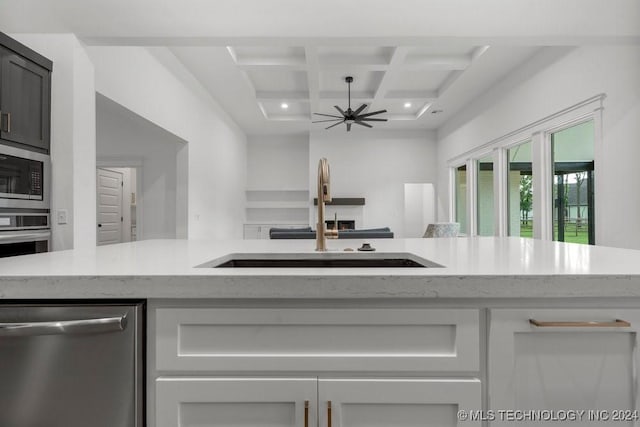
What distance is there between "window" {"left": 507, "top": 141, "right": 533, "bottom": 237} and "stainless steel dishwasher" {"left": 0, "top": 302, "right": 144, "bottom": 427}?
16.6 ft

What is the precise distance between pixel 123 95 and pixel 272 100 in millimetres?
3057

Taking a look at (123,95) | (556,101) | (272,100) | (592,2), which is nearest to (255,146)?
(272,100)

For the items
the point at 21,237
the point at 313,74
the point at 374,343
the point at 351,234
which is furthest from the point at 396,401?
the point at 313,74

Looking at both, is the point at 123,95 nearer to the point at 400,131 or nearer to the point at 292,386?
the point at 292,386

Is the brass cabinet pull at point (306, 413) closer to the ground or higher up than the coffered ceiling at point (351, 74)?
closer to the ground

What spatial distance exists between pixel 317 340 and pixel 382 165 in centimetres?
801

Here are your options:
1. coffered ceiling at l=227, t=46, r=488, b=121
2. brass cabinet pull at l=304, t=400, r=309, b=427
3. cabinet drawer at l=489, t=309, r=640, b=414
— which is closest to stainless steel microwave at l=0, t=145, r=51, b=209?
brass cabinet pull at l=304, t=400, r=309, b=427

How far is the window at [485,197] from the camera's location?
643 centimetres

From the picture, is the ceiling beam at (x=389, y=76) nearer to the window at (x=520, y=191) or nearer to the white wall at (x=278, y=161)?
the window at (x=520, y=191)

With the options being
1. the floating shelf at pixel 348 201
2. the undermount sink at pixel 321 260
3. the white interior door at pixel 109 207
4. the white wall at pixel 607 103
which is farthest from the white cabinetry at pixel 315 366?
the floating shelf at pixel 348 201

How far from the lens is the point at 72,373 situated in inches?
35.5

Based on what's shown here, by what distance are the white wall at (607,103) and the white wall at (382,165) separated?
362 cm

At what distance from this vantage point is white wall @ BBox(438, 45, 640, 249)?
327cm

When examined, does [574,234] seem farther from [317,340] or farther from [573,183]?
[317,340]
